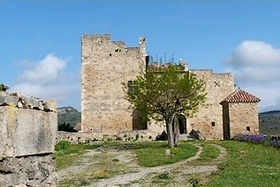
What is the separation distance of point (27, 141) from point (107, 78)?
121ft

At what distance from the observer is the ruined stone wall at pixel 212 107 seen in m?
44.2

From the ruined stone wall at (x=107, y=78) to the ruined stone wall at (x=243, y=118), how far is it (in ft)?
31.9

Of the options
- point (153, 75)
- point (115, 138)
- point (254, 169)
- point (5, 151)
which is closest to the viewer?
point (5, 151)

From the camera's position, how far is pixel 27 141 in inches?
225

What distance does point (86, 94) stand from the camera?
138 ft

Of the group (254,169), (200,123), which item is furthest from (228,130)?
(254,169)

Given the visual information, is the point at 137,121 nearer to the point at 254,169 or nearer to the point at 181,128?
the point at 181,128

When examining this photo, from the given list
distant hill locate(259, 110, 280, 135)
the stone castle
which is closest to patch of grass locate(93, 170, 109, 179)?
the stone castle

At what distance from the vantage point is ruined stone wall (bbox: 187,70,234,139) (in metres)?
44.2

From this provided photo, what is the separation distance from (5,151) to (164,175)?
400 inches

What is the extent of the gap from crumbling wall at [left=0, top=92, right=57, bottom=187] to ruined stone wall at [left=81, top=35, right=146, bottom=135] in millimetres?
35352

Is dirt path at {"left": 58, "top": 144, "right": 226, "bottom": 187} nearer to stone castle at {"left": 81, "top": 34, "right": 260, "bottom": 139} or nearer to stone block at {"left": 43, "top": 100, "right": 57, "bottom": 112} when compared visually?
stone block at {"left": 43, "top": 100, "right": 57, "bottom": 112}

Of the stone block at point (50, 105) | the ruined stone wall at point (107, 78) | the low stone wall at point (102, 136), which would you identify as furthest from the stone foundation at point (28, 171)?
the ruined stone wall at point (107, 78)

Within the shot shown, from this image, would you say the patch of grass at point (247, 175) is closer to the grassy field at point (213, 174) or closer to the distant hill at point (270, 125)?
the grassy field at point (213, 174)
